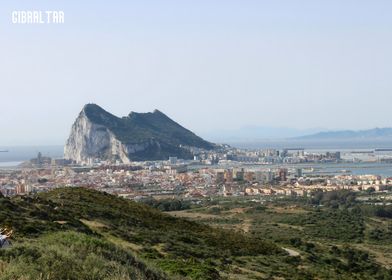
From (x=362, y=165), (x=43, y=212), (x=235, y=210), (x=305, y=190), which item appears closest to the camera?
(x=43, y=212)

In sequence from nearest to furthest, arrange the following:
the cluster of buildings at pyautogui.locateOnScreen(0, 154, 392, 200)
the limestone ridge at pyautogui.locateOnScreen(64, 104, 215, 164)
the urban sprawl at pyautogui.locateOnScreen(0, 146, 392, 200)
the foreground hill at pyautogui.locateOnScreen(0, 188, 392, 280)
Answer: the foreground hill at pyautogui.locateOnScreen(0, 188, 392, 280) → the urban sprawl at pyautogui.locateOnScreen(0, 146, 392, 200) → the cluster of buildings at pyautogui.locateOnScreen(0, 154, 392, 200) → the limestone ridge at pyautogui.locateOnScreen(64, 104, 215, 164)

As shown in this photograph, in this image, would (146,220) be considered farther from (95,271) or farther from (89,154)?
(89,154)

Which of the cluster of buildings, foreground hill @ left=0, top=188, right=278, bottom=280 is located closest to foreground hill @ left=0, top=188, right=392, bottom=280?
foreground hill @ left=0, top=188, right=278, bottom=280

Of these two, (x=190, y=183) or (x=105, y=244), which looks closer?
(x=105, y=244)

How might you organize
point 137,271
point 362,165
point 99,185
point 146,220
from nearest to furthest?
point 137,271 < point 146,220 < point 99,185 < point 362,165

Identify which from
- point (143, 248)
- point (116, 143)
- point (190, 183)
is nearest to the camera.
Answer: point (143, 248)

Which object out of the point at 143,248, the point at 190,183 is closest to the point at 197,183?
the point at 190,183

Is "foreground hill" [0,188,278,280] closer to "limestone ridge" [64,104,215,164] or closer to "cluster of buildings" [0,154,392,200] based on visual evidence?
"cluster of buildings" [0,154,392,200]

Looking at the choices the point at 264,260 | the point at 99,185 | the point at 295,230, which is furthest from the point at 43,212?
the point at 99,185

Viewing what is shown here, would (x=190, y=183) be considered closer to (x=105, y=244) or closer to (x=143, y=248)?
(x=143, y=248)

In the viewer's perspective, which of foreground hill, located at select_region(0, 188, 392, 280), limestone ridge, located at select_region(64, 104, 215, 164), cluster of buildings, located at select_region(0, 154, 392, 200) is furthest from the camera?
limestone ridge, located at select_region(64, 104, 215, 164)

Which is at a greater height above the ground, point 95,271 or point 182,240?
point 95,271
